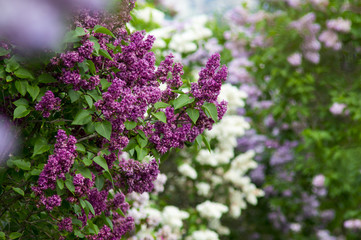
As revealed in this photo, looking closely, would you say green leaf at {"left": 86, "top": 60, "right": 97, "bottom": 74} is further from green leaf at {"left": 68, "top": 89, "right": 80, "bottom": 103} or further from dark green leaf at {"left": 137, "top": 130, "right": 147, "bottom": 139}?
dark green leaf at {"left": 137, "top": 130, "right": 147, "bottom": 139}

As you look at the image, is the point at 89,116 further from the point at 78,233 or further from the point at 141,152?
the point at 78,233

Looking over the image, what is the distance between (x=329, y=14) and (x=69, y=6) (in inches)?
190

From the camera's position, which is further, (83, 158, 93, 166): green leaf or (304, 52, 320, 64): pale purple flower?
(304, 52, 320, 64): pale purple flower

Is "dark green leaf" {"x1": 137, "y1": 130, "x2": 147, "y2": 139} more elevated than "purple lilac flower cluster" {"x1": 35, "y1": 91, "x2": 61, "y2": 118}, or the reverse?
"dark green leaf" {"x1": 137, "y1": 130, "x2": 147, "y2": 139}

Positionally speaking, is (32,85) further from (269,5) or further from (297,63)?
(269,5)

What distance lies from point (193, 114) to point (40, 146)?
1.91ft

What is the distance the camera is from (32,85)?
1.84m

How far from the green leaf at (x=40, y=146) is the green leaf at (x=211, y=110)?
0.60 m

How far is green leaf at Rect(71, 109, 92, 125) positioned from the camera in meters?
1.77

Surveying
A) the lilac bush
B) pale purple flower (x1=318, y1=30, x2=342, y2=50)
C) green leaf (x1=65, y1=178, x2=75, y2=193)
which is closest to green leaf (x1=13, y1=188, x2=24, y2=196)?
the lilac bush

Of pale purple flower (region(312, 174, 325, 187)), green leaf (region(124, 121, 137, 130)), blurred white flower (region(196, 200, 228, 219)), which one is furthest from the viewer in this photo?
pale purple flower (region(312, 174, 325, 187))

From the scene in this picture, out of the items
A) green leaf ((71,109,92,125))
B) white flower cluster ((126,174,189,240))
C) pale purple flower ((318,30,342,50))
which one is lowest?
green leaf ((71,109,92,125))

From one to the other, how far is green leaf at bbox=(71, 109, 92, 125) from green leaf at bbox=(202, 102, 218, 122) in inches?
17.0

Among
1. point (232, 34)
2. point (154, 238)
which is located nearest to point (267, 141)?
point (232, 34)
